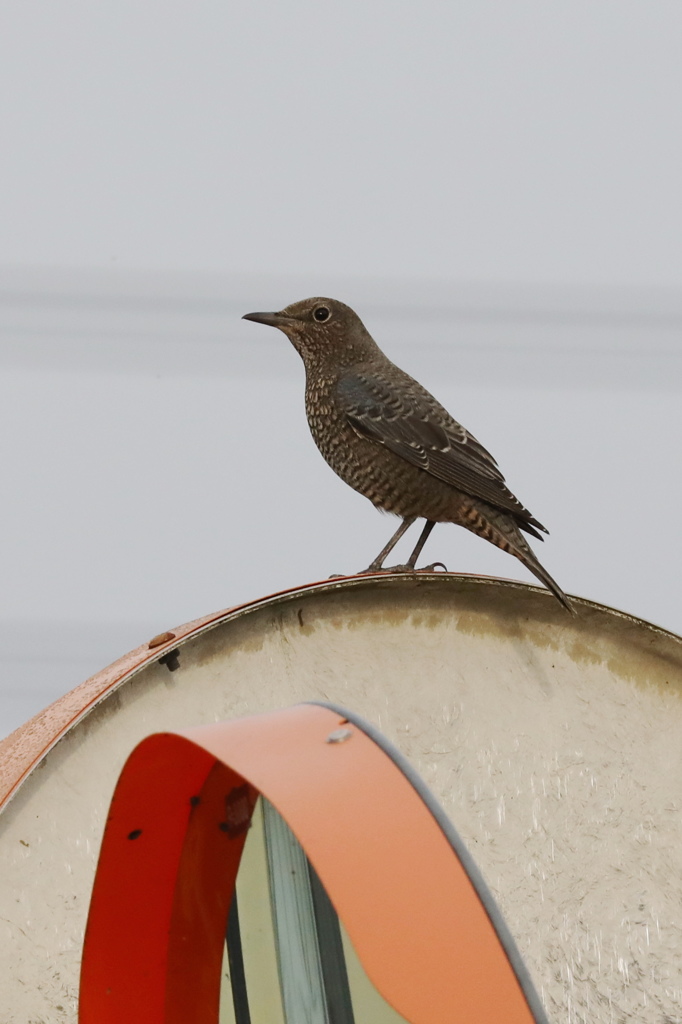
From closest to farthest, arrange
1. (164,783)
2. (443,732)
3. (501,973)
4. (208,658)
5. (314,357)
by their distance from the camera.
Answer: (501,973)
(164,783)
(208,658)
(443,732)
(314,357)

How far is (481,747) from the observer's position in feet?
8.34

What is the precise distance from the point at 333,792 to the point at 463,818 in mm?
1319

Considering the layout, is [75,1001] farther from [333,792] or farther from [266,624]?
[333,792]

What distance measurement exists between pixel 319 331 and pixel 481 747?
7.17 ft

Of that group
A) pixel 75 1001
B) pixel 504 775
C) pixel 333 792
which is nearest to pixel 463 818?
pixel 504 775

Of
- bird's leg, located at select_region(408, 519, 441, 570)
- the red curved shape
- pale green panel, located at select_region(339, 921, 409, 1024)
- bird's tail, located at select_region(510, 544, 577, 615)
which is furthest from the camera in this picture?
bird's leg, located at select_region(408, 519, 441, 570)

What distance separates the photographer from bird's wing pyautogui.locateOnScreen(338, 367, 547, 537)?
3.99 metres

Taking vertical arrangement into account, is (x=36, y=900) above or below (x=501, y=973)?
above

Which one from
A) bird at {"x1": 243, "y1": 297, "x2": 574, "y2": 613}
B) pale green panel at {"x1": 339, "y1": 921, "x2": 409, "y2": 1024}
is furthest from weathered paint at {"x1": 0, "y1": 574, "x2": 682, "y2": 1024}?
bird at {"x1": 243, "y1": 297, "x2": 574, "y2": 613}

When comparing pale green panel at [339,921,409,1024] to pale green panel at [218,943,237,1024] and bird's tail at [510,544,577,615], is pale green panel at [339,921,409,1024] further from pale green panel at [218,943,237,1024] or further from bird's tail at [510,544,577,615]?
bird's tail at [510,544,577,615]

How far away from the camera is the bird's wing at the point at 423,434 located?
3992 millimetres

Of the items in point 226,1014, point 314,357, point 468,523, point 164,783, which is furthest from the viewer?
point 314,357

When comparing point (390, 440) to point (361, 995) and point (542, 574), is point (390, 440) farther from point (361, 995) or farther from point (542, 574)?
point (361, 995)

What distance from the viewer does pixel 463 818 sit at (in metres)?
2.43
